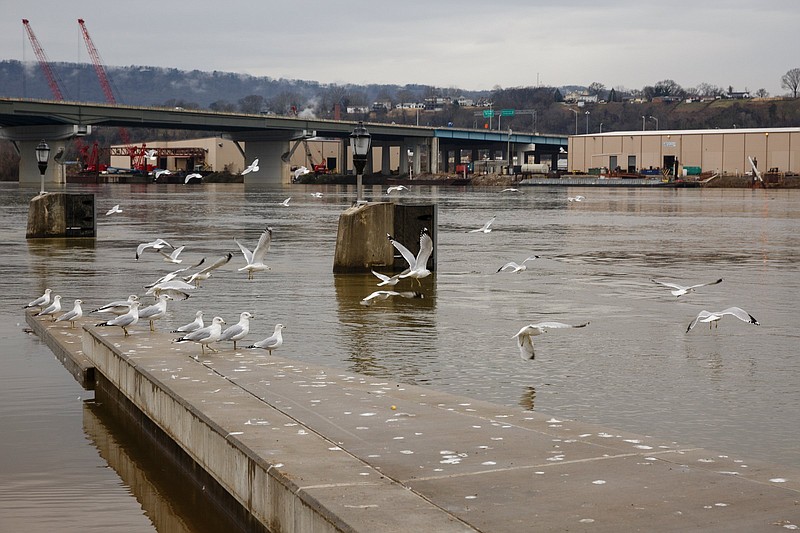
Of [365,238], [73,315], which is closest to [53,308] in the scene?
[73,315]

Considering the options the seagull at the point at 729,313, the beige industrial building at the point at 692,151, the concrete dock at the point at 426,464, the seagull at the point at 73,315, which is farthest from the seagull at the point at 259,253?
the beige industrial building at the point at 692,151

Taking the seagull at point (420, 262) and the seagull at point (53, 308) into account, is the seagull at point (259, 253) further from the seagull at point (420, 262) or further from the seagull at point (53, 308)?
the seagull at point (53, 308)

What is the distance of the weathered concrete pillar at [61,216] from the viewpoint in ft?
114

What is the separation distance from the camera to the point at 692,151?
536ft

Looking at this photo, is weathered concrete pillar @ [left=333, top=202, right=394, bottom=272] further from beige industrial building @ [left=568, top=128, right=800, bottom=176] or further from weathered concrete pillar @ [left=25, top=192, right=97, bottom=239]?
beige industrial building @ [left=568, top=128, right=800, bottom=176]

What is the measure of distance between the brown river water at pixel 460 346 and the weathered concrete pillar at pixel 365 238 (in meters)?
0.67

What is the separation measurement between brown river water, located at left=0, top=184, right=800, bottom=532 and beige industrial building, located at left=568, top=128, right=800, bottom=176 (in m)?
123

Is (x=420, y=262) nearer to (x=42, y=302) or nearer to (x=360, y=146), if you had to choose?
(x=360, y=146)

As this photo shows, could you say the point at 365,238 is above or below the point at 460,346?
above

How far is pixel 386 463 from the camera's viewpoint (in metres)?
7.95

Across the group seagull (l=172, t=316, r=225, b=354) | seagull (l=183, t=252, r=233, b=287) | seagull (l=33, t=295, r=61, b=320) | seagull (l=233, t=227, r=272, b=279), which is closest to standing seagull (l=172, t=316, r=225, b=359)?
seagull (l=172, t=316, r=225, b=354)

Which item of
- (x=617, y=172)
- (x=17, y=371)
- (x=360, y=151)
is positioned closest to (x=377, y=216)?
(x=360, y=151)

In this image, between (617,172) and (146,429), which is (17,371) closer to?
A: (146,429)

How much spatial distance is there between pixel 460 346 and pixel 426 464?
750cm
